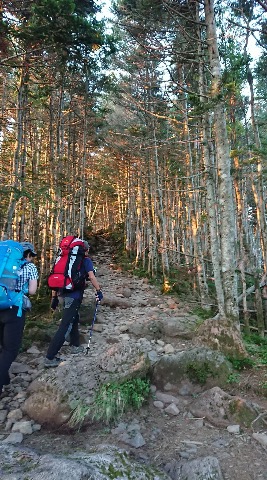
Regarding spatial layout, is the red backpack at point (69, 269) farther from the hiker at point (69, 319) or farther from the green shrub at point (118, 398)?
the green shrub at point (118, 398)

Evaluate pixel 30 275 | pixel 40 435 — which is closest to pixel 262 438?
pixel 40 435

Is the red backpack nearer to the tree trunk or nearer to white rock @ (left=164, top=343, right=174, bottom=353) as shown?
white rock @ (left=164, top=343, right=174, bottom=353)

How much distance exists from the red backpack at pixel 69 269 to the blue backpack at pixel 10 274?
3.66 feet

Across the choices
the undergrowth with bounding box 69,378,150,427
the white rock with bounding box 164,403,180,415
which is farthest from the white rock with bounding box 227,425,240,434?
the undergrowth with bounding box 69,378,150,427

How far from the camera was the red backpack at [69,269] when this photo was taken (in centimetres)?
527

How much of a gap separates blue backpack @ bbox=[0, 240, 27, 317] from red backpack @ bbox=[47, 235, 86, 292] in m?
1.12

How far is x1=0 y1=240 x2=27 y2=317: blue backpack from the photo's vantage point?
394 cm

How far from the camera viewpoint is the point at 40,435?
11.2ft

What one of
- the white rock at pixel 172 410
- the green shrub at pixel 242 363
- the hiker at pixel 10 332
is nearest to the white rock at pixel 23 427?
the hiker at pixel 10 332

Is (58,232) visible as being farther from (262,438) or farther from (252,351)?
(262,438)

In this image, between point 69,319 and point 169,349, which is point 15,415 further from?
point 169,349

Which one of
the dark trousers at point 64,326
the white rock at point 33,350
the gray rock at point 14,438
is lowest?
the gray rock at point 14,438

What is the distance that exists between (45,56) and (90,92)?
514 cm

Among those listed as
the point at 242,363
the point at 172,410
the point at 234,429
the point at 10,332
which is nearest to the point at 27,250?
the point at 10,332
